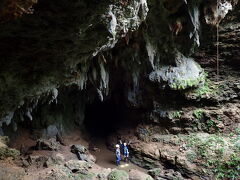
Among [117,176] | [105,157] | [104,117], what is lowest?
[105,157]

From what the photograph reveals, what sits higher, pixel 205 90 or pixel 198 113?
pixel 205 90

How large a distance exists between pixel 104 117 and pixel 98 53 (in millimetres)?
10102

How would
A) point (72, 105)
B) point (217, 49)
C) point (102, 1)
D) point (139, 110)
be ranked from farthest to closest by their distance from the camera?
point (72, 105) < point (139, 110) < point (217, 49) < point (102, 1)

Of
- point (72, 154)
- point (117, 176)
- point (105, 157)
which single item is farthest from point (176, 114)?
point (72, 154)

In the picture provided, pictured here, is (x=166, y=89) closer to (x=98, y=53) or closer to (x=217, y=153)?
(x=217, y=153)

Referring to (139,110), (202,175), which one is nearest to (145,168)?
(202,175)

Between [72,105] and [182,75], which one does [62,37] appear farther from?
[72,105]

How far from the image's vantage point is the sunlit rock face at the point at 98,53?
14.6 ft

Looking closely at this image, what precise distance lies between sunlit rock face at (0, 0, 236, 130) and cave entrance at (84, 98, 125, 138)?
1608 millimetres

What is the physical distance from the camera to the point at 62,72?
283 inches

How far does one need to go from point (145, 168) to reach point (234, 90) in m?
6.89

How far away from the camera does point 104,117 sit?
1914 centimetres

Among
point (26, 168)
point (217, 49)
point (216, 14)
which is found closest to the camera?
point (26, 168)

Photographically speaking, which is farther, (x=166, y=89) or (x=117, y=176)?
(x=166, y=89)
